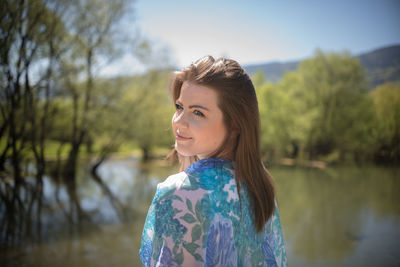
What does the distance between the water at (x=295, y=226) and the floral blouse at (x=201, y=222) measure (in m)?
2.43

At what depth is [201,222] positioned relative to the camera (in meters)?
0.79

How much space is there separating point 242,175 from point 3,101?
6.06 metres

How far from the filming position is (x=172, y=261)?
764mm

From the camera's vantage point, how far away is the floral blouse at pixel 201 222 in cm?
77

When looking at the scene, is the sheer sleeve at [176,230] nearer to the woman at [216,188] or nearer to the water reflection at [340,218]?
the woman at [216,188]

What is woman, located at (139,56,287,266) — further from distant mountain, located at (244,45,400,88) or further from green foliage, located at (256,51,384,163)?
green foliage, located at (256,51,384,163)

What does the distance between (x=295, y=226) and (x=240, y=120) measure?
3.77 m

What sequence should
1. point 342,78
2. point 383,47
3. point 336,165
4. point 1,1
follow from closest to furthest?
point 1,1
point 383,47
point 336,165
point 342,78

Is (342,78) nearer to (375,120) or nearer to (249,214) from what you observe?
(375,120)

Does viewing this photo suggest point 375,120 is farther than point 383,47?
Yes

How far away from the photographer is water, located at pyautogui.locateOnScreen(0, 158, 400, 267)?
123 inches

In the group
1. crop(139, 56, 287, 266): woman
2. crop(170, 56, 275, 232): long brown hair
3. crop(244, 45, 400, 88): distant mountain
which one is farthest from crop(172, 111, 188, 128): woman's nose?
crop(244, 45, 400, 88): distant mountain

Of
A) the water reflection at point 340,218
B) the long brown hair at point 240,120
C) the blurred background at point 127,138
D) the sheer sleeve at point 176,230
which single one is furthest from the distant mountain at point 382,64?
the sheer sleeve at point 176,230

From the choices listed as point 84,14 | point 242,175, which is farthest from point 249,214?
point 84,14
